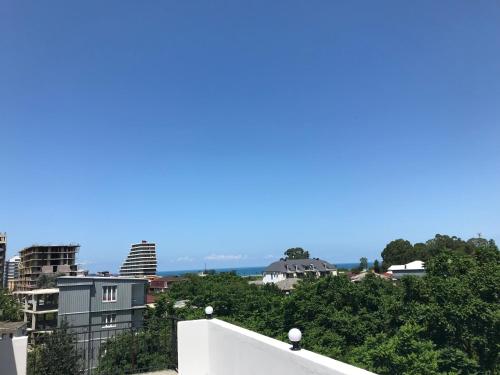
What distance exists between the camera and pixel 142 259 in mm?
82750

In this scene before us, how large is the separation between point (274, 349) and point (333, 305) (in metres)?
14.5

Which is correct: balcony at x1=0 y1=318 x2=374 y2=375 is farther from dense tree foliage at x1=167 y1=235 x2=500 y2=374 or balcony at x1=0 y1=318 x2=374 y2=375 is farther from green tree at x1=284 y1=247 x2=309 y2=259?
green tree at x1=284 y1=247 x2=309 y2=259

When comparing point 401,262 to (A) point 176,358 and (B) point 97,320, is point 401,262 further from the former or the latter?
(A) point 176,358

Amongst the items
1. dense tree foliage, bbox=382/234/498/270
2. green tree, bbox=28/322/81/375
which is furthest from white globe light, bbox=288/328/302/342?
dense tree foliage, bbox=382/234/498/270

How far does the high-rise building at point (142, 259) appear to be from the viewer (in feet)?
270

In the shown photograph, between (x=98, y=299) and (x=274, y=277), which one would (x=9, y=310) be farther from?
(x=274, y=277)

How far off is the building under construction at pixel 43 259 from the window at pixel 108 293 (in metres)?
37.0

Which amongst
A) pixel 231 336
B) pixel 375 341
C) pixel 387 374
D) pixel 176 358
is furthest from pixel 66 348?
pixel 375 341

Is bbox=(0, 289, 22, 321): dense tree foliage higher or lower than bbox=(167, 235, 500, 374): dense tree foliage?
lower

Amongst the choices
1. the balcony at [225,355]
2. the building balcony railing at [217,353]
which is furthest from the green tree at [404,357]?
the balcony at [225,355]

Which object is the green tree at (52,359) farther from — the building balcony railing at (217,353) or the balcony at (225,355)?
the balcony at (225,355)

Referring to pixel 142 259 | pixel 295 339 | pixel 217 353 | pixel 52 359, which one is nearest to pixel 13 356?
pixel 52 359

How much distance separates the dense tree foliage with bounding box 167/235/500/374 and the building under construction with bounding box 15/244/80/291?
A: 2059 inches

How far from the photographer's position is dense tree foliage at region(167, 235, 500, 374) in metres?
12.1
